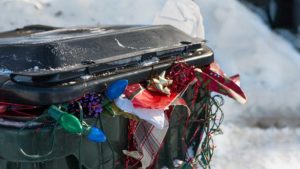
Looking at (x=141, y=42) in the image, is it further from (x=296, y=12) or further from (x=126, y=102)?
(x=296, y=12)

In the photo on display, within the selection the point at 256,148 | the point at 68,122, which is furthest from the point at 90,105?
the point at 256,148

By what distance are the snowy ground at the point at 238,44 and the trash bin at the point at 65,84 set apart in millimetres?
2237

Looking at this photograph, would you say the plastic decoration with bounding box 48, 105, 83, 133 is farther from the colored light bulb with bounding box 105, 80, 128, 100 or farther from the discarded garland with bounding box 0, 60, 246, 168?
the colored light bulb with bounding box 105, 80, 128, 100

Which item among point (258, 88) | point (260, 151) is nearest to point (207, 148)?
point (260, 151)

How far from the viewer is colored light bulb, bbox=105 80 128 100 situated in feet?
6.86

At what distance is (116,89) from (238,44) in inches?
177

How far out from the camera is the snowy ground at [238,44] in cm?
494

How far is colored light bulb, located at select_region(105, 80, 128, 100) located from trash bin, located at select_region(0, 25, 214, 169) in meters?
0.06

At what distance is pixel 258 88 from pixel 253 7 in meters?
1.64

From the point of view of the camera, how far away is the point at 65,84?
2031 mm

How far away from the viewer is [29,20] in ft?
20.2

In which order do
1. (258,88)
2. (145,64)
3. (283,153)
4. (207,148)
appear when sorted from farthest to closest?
(258,88) < (283,153) < (207,148) < (145,64)

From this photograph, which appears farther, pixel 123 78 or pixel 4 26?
pixel 4 26

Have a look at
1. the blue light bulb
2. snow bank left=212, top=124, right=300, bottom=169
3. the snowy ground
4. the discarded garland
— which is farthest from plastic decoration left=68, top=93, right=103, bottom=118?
the snowy ground
